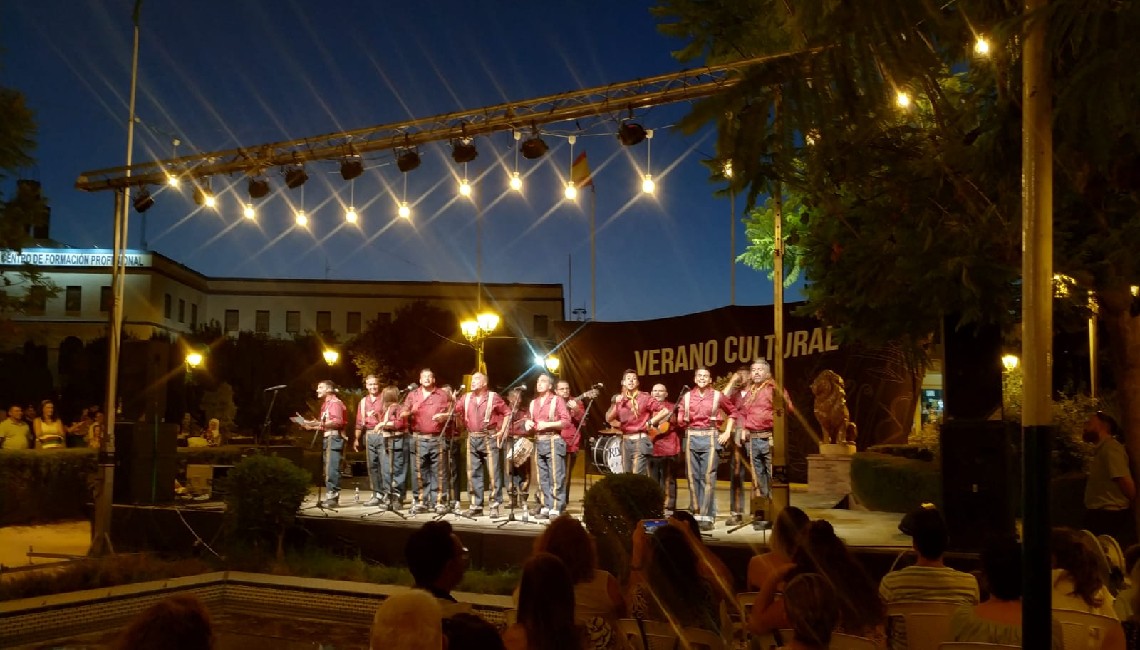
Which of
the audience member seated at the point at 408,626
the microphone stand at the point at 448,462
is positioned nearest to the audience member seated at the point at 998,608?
the audience member seated at the point at 408,626

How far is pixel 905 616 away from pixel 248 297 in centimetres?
7251

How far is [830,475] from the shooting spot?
58.0 ft

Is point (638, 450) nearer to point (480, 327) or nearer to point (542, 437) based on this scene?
point (542, 437)

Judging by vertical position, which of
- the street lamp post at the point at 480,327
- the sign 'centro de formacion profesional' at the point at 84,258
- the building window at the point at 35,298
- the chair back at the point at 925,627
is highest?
the sign 'centro de formacion profesional' at the point at 84,258

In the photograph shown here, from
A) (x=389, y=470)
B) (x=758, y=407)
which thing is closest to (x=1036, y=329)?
(x=758, y=407)

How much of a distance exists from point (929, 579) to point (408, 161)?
33.3 ft

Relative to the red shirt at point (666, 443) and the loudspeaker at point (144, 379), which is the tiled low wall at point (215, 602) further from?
the loudspeaker at point (144, 379)

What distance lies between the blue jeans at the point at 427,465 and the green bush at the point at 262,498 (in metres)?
2.00

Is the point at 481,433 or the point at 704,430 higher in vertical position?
the point at 704,430

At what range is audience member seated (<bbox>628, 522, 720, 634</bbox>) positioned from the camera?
536 centimetres

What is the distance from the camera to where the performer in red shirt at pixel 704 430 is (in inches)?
508

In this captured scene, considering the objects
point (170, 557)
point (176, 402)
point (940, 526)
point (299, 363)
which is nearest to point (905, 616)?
point (940, 526)

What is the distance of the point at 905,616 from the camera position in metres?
4.93

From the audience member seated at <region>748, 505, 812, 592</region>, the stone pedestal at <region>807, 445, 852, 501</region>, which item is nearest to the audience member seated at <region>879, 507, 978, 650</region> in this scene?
the audience member seated at <region>748, 505, 812, 592</region>
